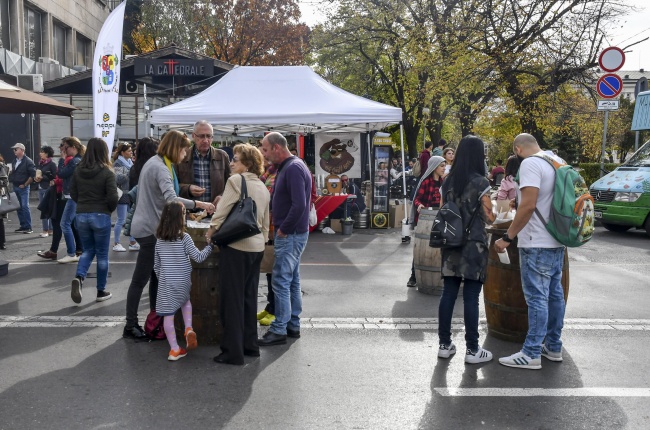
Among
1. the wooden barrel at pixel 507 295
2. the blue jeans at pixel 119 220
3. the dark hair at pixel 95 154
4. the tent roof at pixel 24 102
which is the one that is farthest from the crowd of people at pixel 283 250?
the blue jeans at pixel 119 220

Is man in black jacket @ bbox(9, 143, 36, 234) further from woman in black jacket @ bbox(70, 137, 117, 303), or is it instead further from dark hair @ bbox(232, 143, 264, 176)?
dark hair @ bbox(232, 143, 264, 176)

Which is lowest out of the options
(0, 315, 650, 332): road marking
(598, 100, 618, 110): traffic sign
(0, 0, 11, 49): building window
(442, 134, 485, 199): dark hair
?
(0, 315, 650, 332): road marking

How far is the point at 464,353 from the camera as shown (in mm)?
5746

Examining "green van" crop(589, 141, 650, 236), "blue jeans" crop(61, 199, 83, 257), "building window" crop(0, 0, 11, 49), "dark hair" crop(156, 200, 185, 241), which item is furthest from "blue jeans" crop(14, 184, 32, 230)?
"building window" crop(0, 0, 11, 49)

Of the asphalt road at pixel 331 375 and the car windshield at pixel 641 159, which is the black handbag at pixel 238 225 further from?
the car windshield at pixel 641 159

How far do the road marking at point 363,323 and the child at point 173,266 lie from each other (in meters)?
1.24

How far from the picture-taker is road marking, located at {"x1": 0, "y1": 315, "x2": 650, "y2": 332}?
6.54 meters

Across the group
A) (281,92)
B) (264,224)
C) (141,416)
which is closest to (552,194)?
(264,224)

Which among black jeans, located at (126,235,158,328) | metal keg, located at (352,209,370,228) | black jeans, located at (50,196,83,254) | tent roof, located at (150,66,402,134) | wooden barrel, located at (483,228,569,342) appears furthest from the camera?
metal keg, located at (352,209,370,228)

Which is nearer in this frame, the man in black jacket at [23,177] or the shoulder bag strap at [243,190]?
the shoulder bag strap at [243,190]

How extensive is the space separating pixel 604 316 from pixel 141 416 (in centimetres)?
478

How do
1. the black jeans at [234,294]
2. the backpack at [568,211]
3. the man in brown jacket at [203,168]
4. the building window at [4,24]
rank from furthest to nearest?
the building window at [4,24], the man in brown jacket at [203,168], the black jeans at [234,294], the backpack at [568,211]

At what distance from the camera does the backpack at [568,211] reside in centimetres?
510

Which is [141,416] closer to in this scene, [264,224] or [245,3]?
[264,224]
